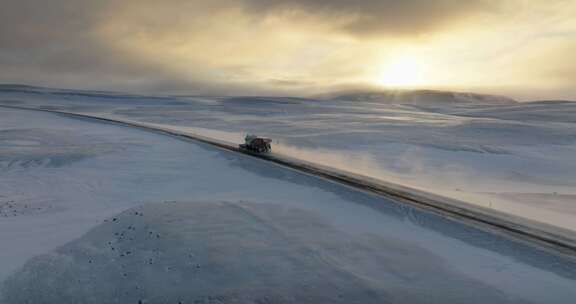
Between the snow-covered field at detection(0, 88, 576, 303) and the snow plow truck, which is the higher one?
the snow plow truck

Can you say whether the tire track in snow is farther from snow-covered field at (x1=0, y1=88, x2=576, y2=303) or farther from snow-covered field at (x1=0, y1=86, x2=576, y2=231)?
snow-covered field at (x1=0, y1=86, x2=576, y2=231)

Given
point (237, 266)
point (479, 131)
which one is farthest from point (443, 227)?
point (479, 131)

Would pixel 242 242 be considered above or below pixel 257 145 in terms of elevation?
below

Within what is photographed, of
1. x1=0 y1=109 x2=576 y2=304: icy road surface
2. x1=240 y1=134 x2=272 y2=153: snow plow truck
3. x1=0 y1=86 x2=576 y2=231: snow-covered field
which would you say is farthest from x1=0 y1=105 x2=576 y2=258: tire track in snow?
x1=240 y1=134 x2=272 y2=153: snow plow truck

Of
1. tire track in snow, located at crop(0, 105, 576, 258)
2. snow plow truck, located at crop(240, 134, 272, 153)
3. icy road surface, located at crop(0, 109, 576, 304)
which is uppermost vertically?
snow plow truck, located at crop(240, 134, 272, 153)

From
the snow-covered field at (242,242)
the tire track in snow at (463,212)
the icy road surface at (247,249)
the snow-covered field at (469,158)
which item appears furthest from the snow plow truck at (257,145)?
the icy road surface at (247,249)

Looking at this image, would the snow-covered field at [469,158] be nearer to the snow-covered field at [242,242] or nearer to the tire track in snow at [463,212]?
the snow-covered field at [242,242]

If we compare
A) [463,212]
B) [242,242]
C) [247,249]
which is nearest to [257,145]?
[463,212]

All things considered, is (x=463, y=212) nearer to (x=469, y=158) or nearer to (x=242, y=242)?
(x=242, y=242)
